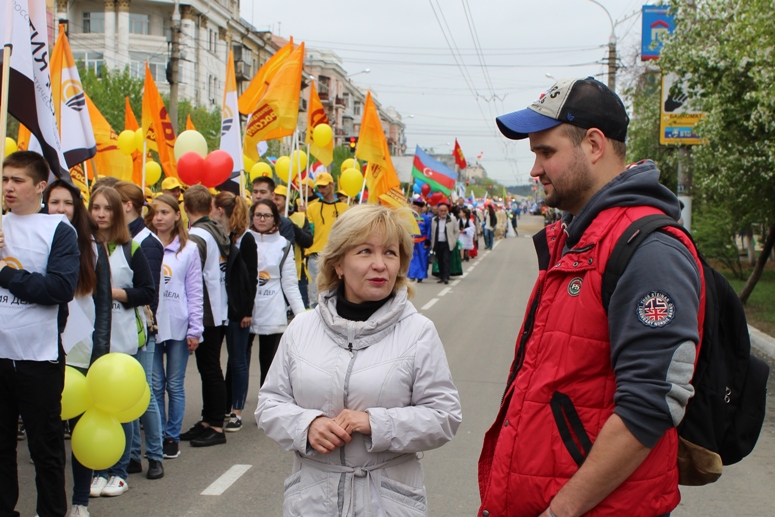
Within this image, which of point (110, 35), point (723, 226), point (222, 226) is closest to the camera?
point (222, 226)

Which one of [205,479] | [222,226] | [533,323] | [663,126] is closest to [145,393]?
[205,479]

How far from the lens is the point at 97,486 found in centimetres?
535

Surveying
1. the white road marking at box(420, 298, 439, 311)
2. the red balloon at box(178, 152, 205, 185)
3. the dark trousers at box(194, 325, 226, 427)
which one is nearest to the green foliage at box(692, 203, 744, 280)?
the white road marking at box(420, 298, 439, 311)

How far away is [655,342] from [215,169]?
8803 millimetres

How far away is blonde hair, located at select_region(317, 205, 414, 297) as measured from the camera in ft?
9.84

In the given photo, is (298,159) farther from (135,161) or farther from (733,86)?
(733,86)

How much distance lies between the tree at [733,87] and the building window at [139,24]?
165ft

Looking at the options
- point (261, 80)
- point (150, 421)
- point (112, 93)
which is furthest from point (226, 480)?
point (112, 93)

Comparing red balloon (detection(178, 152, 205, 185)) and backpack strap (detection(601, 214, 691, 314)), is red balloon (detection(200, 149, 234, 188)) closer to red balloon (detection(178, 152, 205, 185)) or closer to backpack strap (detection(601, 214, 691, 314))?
red balloon (detection(178, 152, 205, 185))

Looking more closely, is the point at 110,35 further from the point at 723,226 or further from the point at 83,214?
the point at 83,214

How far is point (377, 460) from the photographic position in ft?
9.24

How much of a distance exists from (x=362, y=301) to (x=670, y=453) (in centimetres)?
127

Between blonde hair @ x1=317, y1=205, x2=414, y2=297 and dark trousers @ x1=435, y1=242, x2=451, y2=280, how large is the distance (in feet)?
58.7

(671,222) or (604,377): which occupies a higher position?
(671,222)
